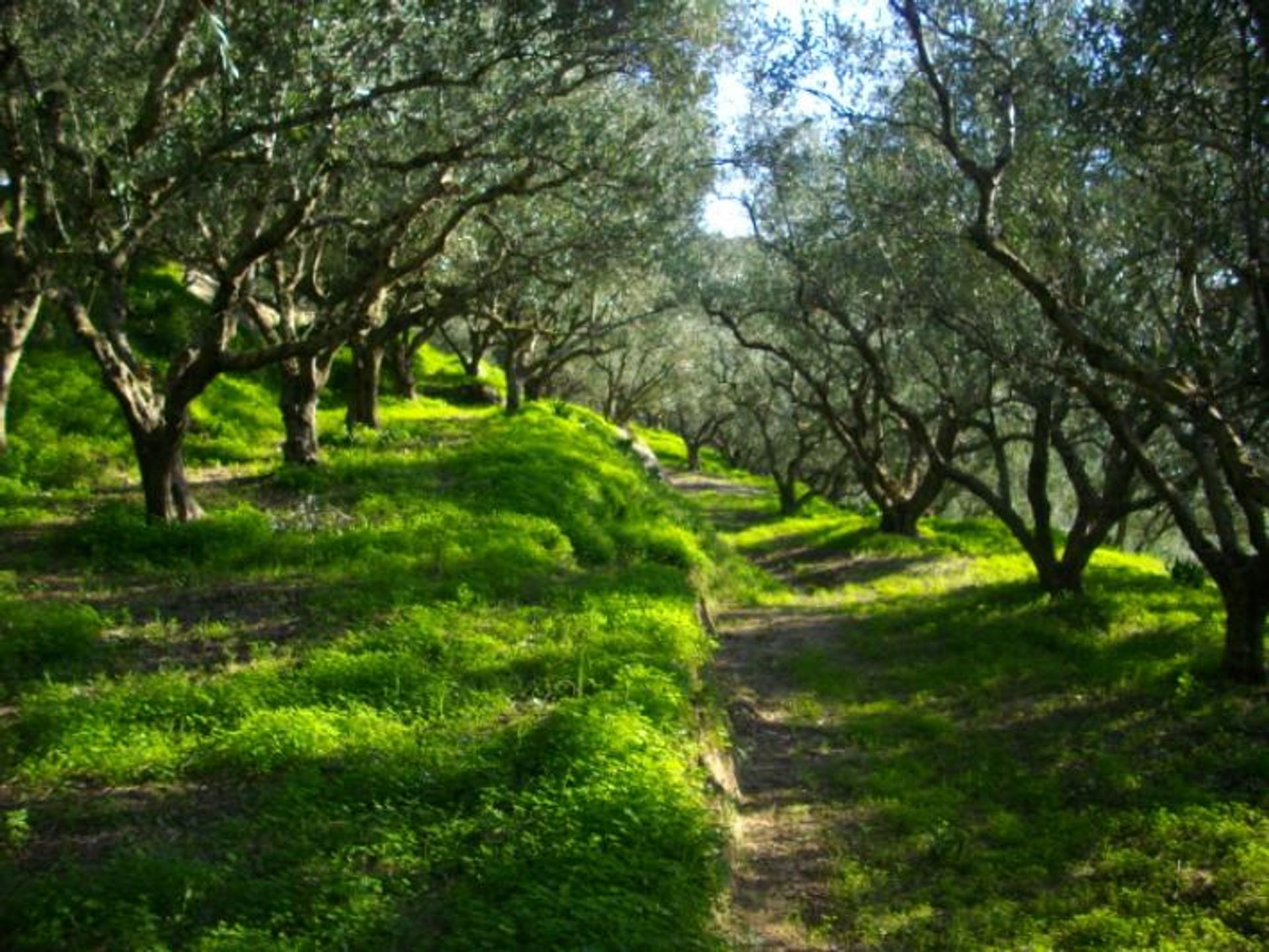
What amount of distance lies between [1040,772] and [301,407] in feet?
40.9

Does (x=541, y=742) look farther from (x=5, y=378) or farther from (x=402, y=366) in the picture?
(x=402, y=366)

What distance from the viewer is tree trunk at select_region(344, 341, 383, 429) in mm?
21766

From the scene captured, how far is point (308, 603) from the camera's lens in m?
10.8

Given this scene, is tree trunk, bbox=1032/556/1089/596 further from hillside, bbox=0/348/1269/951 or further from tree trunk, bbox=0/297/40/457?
tree trunk, bbox=0/297/40/457

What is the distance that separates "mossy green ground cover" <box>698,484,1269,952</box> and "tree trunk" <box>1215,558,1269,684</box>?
0.34 meters

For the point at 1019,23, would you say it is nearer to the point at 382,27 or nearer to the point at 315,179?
the point at 382,27

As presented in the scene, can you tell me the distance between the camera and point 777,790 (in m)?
9.73

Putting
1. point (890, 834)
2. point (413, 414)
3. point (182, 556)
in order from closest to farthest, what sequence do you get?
point (890, 834) < point (182, 556) < point (413, 414)

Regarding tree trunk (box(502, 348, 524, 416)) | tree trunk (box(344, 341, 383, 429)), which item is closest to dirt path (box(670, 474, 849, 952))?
tree trunk (box(344, 341, 383, 429))

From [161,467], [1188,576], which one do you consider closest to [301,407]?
[161,467]

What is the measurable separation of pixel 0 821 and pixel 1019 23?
12.6 metres

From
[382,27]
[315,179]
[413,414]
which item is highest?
[382,27]

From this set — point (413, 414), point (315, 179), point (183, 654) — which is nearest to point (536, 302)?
point (413, 414)

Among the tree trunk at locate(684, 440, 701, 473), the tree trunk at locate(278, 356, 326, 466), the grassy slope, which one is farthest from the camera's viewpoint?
the tree trunk at locate(684, 440, 701, 473)
